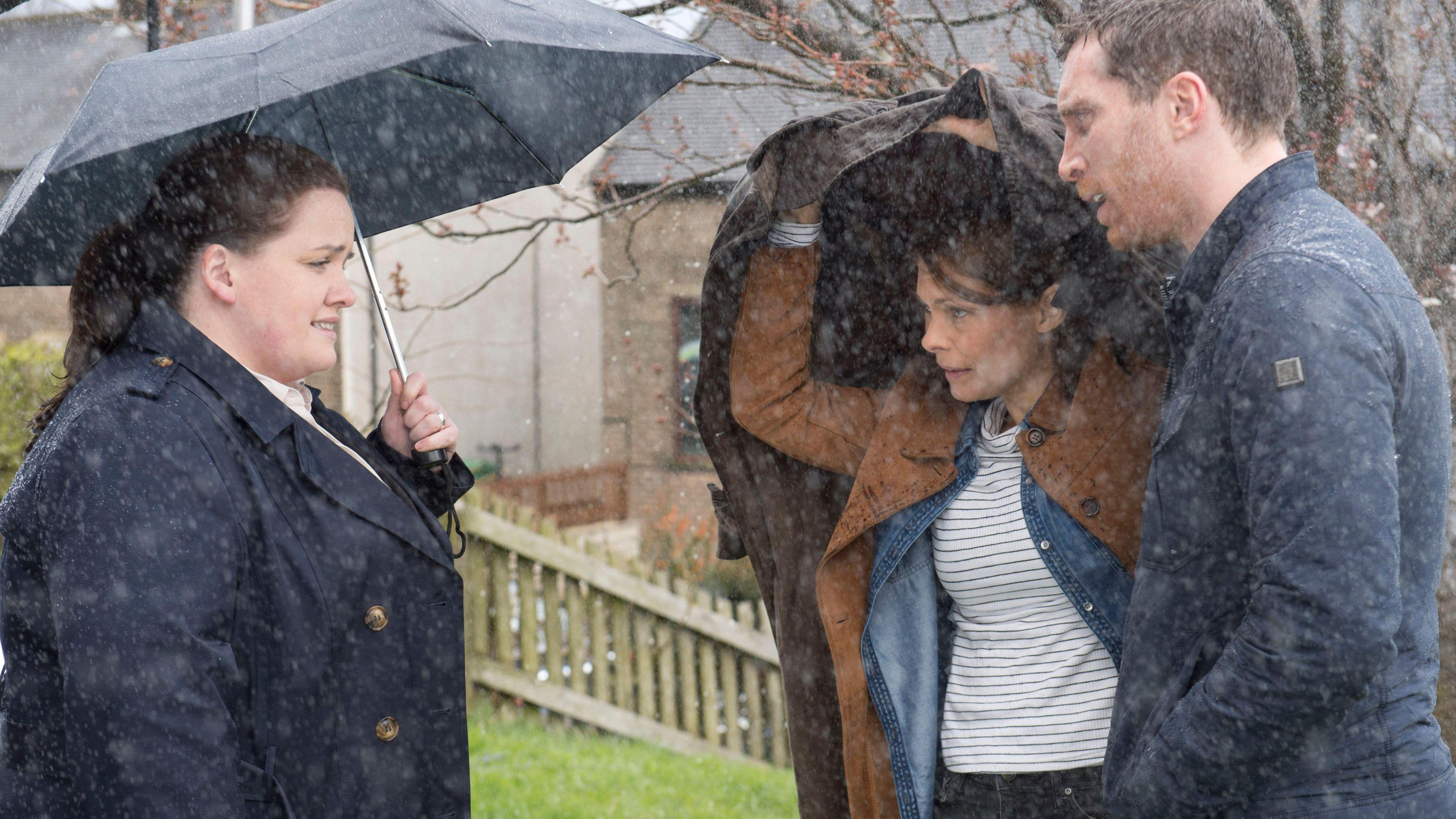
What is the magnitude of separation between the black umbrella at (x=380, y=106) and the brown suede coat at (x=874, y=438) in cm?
65

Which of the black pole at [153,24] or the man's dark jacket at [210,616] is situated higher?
the black pole at [153,24]

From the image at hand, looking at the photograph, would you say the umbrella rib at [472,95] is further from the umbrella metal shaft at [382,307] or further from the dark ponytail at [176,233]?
the dark ponytail at [176,233]

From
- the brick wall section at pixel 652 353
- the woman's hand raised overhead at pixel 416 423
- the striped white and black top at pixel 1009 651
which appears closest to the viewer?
the striped white and black top at pixel 1009 651

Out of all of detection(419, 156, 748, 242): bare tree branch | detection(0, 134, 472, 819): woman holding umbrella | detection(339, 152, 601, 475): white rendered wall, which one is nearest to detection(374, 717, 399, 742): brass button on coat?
detection(0, 134, 472, 819): woman holding umbrella

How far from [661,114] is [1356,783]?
1532cm

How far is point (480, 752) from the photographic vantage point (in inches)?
234

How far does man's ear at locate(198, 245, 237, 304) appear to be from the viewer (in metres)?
2.06

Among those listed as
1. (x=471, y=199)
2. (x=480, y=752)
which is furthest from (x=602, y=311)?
(x=471, y=199)

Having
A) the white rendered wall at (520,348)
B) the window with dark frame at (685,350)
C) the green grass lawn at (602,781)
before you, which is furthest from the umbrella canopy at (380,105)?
the white rendered wall at (520,348)

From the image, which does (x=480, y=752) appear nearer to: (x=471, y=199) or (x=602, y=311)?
(x=471, y=199)

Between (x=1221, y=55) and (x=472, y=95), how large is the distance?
172cm

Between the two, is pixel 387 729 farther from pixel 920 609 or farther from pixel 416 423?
pixel 920 609

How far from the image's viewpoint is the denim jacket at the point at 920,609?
232 cm

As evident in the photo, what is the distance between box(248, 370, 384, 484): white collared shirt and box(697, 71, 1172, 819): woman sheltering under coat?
833 millimetres
